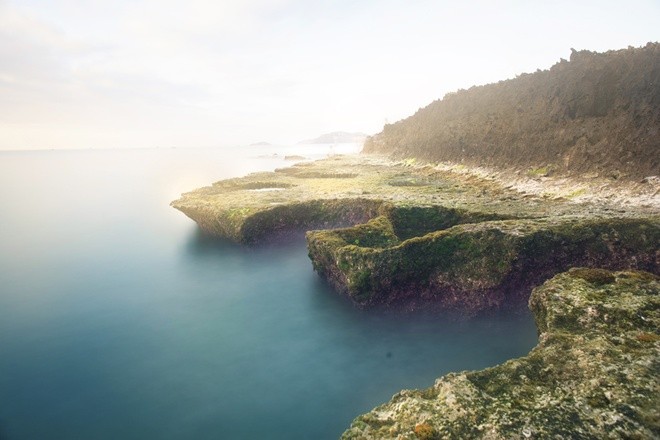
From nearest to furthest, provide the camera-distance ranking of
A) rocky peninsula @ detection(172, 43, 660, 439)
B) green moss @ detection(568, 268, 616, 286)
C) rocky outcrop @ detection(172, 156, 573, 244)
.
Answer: rocky peninsula @ detection(172, 43, 660, 439), green moss @ detection(568, 268, 616, 286), rocky outcrop @ detection(172, 156, 573, 244)

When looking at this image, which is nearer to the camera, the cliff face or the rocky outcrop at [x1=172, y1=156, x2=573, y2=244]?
the rocky outcrop at [x1=172, y1=156, x2=573, y2=244]

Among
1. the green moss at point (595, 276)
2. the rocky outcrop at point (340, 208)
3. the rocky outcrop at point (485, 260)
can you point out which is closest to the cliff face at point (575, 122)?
the rocky outcrop at point (340, 208)

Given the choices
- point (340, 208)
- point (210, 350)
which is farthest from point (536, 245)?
point (340, 208)

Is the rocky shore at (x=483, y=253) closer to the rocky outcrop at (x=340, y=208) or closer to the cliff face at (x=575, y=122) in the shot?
the rocky outcrop at (x=340, y=208)

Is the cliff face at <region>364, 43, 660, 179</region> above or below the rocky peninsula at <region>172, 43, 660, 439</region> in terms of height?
above

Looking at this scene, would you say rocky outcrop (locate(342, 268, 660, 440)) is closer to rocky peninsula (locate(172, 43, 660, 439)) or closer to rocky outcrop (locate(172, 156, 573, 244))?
rocky peninsula (locate(172, 43, 660, 439))

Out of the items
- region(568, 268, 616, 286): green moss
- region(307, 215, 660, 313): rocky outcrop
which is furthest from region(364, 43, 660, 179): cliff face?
region(568, 268, 616, 286): green moss

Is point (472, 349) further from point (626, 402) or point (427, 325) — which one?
point (626, 402)

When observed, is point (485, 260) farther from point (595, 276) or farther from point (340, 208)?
point (340, 208)
